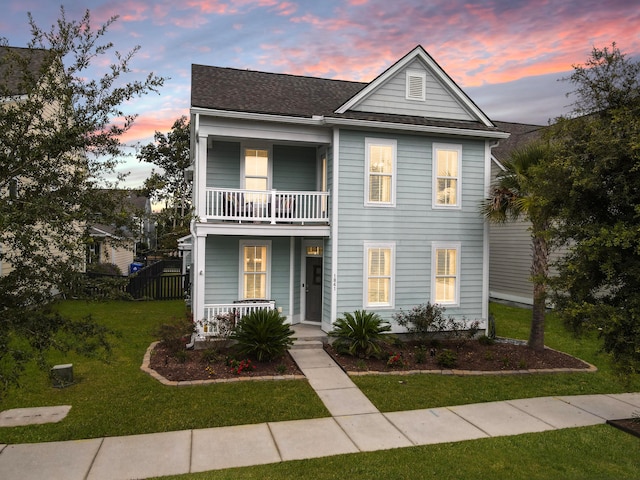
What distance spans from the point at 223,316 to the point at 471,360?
655 cm

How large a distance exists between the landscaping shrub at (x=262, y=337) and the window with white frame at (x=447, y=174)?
21.0ft

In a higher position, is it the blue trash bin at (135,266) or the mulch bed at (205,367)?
the blue trash bin at (135,266)

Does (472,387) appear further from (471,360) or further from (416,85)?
(416,85)

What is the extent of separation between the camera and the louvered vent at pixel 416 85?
43.7 ft

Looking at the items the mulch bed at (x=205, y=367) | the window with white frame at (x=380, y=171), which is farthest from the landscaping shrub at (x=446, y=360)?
the window with white frame at (x=380, y=171)

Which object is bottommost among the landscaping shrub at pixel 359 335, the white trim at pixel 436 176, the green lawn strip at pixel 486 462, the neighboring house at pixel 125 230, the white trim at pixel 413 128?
the green lawn strip at pixel 486 462

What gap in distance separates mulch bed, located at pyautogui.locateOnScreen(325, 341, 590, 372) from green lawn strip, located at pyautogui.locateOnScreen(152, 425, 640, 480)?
364 centimetres

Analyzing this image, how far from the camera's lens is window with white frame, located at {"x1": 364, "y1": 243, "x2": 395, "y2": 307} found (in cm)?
1277

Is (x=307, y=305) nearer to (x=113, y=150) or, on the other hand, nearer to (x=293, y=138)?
(x=293, y=138)

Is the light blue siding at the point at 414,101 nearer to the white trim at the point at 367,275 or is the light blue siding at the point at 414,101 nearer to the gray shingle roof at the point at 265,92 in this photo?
the gray shingle roof at the point at 265,92

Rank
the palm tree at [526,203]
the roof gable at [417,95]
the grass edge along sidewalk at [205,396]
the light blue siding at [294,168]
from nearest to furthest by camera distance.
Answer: the grass edge along sidewalk at [205,396], the palm tree at [526,203], the roof gable at [417,95], the light blue siding at [294,168]

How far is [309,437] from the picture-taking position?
674cm

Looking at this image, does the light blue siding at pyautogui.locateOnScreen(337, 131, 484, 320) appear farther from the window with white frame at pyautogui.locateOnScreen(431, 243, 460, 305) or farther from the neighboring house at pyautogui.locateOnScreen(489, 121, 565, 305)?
the neighboring house at pyautogui.locateOnScreen(489, 121, 565, 305)

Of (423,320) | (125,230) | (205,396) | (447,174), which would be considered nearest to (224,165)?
(447,174)
